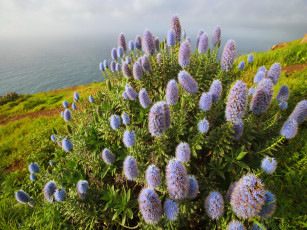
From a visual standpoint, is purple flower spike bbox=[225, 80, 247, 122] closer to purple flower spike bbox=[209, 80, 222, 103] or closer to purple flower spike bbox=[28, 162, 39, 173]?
purple flower spike bbox=[209, 80, 222, 103]

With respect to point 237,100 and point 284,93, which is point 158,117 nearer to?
point 237,100

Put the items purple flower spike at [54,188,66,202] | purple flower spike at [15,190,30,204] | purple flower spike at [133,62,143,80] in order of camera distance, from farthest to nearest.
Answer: purple flower spike at [133,62,143,80] → purple flower spike at [15,190,30,204] → purple flower spike at [54,188,66,202]

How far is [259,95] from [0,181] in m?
7.40

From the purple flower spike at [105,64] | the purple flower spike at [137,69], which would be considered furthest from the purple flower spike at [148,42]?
the purple flower spike at [105,64]

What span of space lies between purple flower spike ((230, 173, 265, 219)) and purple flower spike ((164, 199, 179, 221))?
0.66 m

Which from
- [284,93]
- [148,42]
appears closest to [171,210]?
[284,93]

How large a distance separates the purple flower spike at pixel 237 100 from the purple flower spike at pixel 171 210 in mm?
1487

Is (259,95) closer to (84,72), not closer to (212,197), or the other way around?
(212,197)

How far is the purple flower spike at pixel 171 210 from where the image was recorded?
1.86 meters

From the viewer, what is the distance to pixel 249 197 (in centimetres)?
157

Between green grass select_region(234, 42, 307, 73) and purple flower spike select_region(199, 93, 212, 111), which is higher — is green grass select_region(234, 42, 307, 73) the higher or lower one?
the lower one

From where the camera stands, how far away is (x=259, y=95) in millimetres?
2559

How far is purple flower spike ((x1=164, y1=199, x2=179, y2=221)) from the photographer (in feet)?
6.10

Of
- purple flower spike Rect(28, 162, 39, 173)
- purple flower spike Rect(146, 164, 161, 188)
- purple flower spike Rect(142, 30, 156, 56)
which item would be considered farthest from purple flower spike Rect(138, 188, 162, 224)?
purple flower spike Rect(142, 30, 156, 56)
